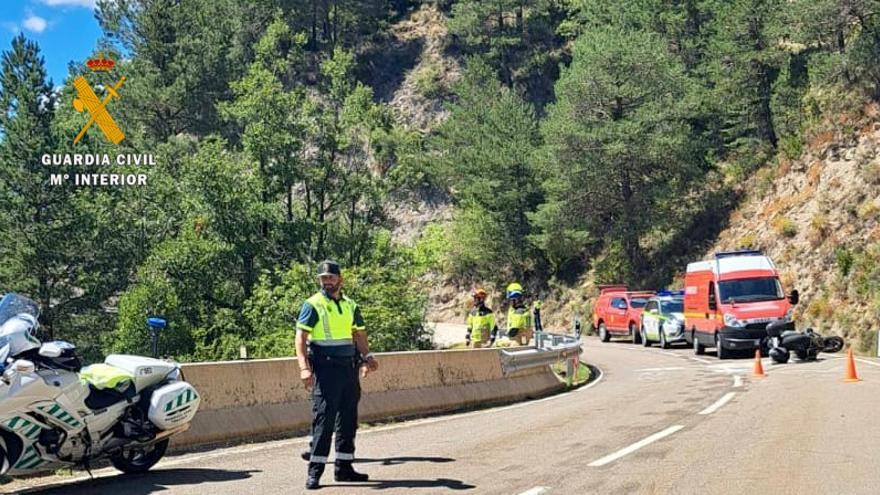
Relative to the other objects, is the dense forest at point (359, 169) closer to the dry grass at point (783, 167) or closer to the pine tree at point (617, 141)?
the pine tree at point (617, 141)

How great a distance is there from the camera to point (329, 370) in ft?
26.0

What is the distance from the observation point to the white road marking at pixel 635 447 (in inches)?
352

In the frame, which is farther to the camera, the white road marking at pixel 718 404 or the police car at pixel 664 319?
the police car at pixel 664 319

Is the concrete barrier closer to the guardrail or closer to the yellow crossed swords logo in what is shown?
the guardrail

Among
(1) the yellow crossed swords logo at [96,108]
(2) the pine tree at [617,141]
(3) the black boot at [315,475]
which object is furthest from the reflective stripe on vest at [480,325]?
(1) the yellow crossed swords logo at [96,108]

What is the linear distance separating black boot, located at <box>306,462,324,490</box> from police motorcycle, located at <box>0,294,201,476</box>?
1621mm

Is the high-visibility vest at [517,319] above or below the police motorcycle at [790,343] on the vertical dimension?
above

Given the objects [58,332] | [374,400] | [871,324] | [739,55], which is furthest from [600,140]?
[374,400]

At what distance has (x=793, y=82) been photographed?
4675cm

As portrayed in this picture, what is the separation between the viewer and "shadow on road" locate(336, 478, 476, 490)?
775 cm

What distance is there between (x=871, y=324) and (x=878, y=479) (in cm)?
2585

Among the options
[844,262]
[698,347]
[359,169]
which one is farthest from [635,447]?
[359,169]

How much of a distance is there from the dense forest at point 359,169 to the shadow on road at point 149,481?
2531cm

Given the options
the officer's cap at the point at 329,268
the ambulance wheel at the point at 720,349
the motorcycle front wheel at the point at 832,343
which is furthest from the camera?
the ambulance wheel at the point at 720,349
